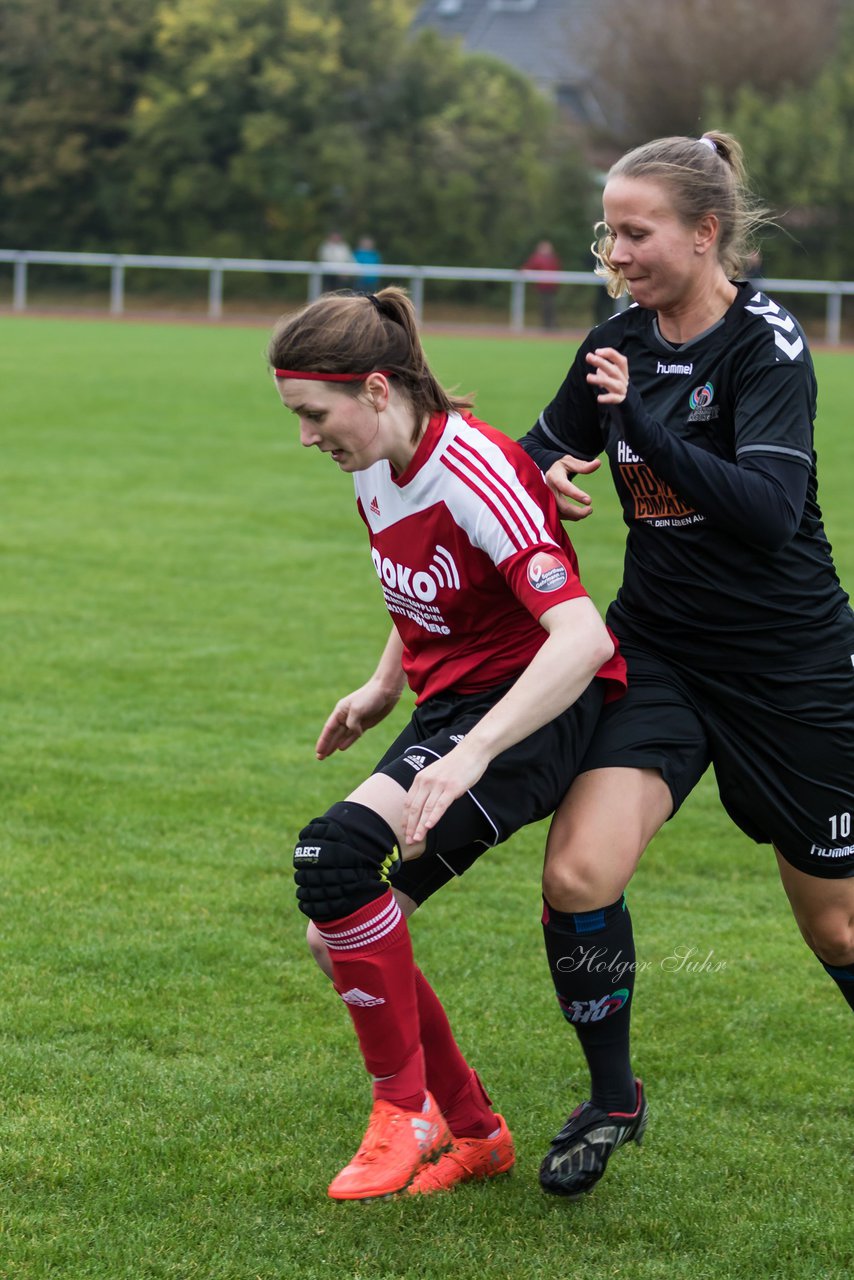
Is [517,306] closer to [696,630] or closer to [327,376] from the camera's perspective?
[696,630]

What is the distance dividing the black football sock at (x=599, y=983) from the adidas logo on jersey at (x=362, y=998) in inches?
15.0

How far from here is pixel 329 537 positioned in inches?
460

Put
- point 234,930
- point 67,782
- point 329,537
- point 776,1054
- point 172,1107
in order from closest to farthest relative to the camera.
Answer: point 172,1107
point 776,1054
point 234,930
point 67,782
point 329,537

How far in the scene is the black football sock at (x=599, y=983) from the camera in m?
3.43

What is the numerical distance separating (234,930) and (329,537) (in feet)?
22.6

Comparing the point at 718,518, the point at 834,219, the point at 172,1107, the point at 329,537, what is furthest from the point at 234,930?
the point at 834,219

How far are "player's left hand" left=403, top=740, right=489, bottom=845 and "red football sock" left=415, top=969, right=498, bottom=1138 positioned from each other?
2.08 ft

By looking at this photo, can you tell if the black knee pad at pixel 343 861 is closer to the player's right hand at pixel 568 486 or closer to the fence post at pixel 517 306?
the player's right hand at pixel 568 486

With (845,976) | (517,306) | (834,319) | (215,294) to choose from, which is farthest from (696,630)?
(215,294)

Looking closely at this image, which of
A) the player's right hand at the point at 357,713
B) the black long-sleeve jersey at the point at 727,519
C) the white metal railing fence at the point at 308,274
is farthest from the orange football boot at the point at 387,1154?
the white metal railing fence at the point at 308,274

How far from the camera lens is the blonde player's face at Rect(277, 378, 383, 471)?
10.8 ft

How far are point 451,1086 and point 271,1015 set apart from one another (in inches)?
35.2

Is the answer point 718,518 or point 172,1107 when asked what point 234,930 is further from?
point 718,518

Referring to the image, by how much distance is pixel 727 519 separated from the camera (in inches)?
128
